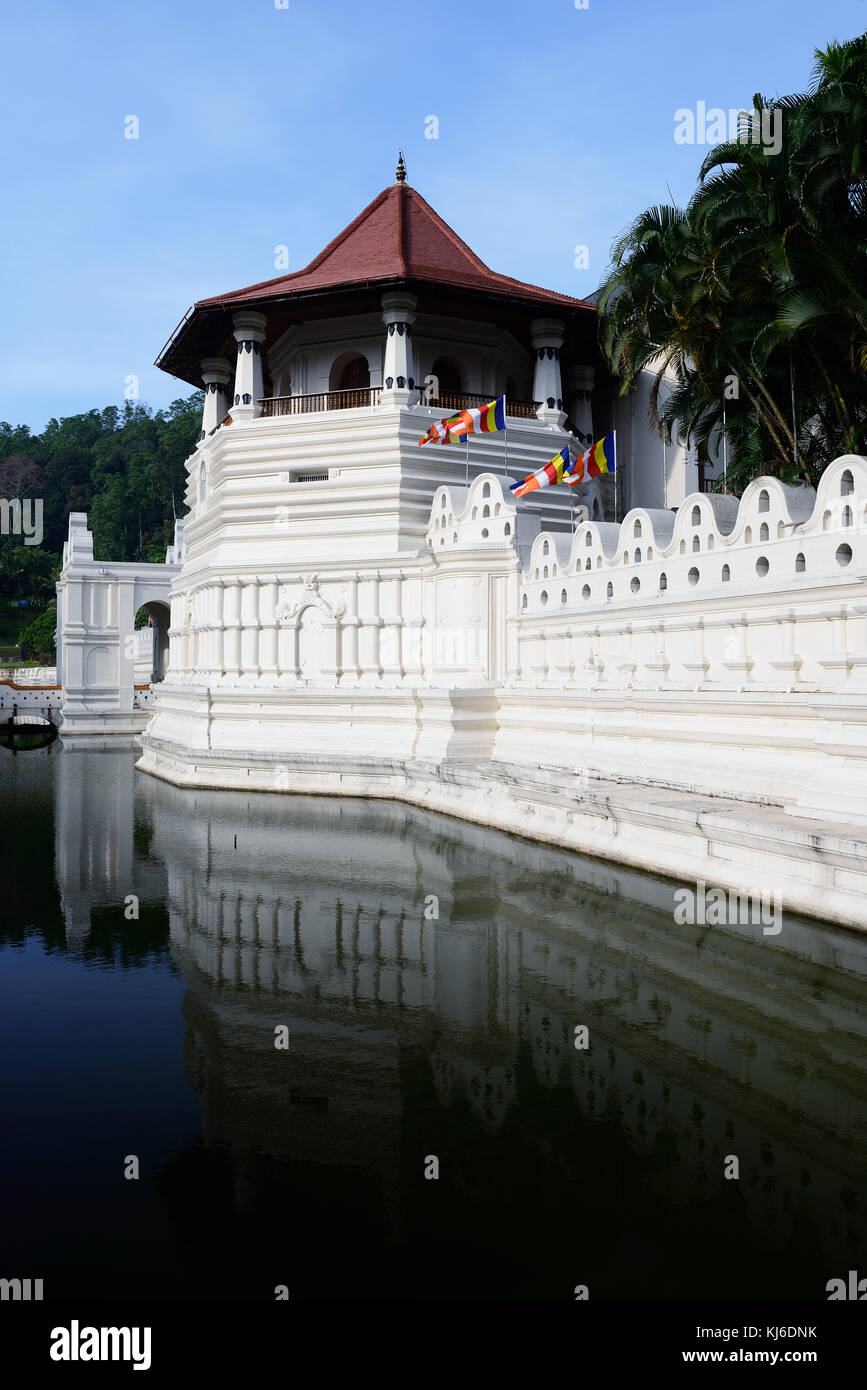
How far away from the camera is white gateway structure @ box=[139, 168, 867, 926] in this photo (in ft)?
34.0

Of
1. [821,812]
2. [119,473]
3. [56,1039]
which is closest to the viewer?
[56,1039]

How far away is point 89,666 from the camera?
119 ft

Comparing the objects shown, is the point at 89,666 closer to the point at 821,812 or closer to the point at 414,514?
the point at 414,514

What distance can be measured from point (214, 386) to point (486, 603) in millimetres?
11947

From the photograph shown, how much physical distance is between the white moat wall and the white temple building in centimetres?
4

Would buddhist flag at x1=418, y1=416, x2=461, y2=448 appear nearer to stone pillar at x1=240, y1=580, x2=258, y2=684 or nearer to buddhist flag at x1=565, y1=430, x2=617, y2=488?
buddhist flag at x1=565, y1=430, x2=617, y2=488

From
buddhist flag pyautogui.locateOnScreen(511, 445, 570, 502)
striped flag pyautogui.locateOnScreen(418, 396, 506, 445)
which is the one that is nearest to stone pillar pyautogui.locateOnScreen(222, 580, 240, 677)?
striped flag pyautogui.locateOnScreen(418, 396, 506, 445)

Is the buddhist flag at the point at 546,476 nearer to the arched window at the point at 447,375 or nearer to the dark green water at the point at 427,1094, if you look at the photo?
the arched window at the point at 447,375

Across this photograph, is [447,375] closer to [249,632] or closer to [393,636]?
[393,636]

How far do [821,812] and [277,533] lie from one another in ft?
46.7

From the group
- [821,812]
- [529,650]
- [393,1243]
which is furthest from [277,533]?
[393,1243]

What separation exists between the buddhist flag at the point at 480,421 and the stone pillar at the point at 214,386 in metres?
9.31

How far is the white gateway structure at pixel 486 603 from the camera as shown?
1036 cm

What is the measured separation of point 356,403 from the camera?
2123 centimetres
